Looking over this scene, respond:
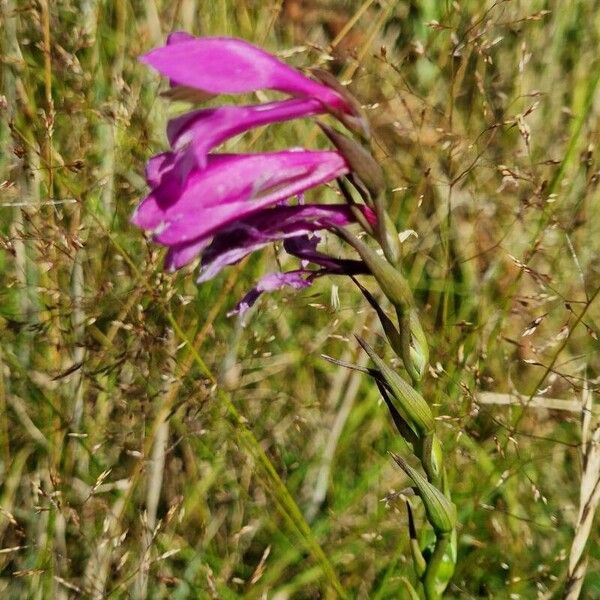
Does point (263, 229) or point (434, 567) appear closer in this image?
point (263, 229)

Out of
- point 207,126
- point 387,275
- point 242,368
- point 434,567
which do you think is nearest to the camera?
point 207,126

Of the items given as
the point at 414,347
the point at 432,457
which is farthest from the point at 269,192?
the point at 432,457

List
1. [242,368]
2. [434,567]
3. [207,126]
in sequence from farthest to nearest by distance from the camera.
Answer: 1. [242,368]
2. [434,567]
3. [207,126]

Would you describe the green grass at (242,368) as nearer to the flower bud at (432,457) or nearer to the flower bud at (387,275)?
the flower bud at (432,457)

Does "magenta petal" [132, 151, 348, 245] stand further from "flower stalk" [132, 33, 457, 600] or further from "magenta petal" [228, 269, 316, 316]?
"magenta petal" [228, 269, 316, 316]

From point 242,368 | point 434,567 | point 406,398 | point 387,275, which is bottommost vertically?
point 242,368

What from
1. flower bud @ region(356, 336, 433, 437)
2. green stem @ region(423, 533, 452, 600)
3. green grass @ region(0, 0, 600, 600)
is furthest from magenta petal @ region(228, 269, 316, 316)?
green grass @ region(0, 0, 600, 600)

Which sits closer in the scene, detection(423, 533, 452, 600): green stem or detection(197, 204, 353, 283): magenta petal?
detection(197, 204, 353, 283): magenta petal

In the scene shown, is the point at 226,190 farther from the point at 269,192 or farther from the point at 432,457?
the point at 432,457
